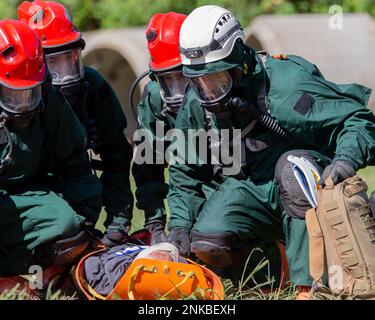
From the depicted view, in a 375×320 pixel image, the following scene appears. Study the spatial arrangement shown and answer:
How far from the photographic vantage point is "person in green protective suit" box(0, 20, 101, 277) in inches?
207

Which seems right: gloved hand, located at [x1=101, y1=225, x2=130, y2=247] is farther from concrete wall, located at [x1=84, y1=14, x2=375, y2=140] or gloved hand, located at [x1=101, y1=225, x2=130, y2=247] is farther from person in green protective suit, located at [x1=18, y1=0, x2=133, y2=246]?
concrete wall, located at [x1=84, y1=14, x2=375, y2=140]

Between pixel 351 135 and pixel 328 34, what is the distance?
6191 mm

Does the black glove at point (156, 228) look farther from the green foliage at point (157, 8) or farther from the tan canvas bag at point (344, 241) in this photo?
the green foliage at point (157, 8)

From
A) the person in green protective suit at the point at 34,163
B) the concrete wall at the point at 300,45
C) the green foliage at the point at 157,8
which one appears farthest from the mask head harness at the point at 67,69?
the green foliage at the point at 157,8

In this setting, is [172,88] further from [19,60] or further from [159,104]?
[19,60]

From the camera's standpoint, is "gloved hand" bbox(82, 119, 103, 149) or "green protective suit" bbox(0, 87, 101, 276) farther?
"gloved hand" bbox(82, 119, 103, 149)

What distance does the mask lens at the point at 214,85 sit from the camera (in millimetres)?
5352

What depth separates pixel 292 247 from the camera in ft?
16.4

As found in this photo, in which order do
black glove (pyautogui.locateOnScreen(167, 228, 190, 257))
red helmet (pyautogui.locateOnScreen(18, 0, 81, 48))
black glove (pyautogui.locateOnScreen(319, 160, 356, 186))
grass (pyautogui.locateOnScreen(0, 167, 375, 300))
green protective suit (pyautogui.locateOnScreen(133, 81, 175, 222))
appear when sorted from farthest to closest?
green protective suit (pyautogui.locateOnScreen(133, 81, 175, 222)), red helmet (pyautogui.locateOnScreen(18, 0, 81, 48)), black glove (pyautogui.locateOnScreen(167, 228, 190, 257)), grass (pyautogui.locateOnScreen(0, 167, 375, 300)), black glove (pyautogui.locateOnScreen(319, 160, 356, 186))

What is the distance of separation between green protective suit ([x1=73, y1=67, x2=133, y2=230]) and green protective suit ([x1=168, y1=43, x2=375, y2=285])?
2.09ft

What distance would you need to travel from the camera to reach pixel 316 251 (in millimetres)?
4719

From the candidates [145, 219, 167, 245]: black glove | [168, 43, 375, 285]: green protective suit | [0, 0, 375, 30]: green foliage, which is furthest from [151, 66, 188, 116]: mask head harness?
[0, 0, 375, 30]: green foliage

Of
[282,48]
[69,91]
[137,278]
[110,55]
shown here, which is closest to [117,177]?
[69,91]

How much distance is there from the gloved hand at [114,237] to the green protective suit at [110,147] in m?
0.15
